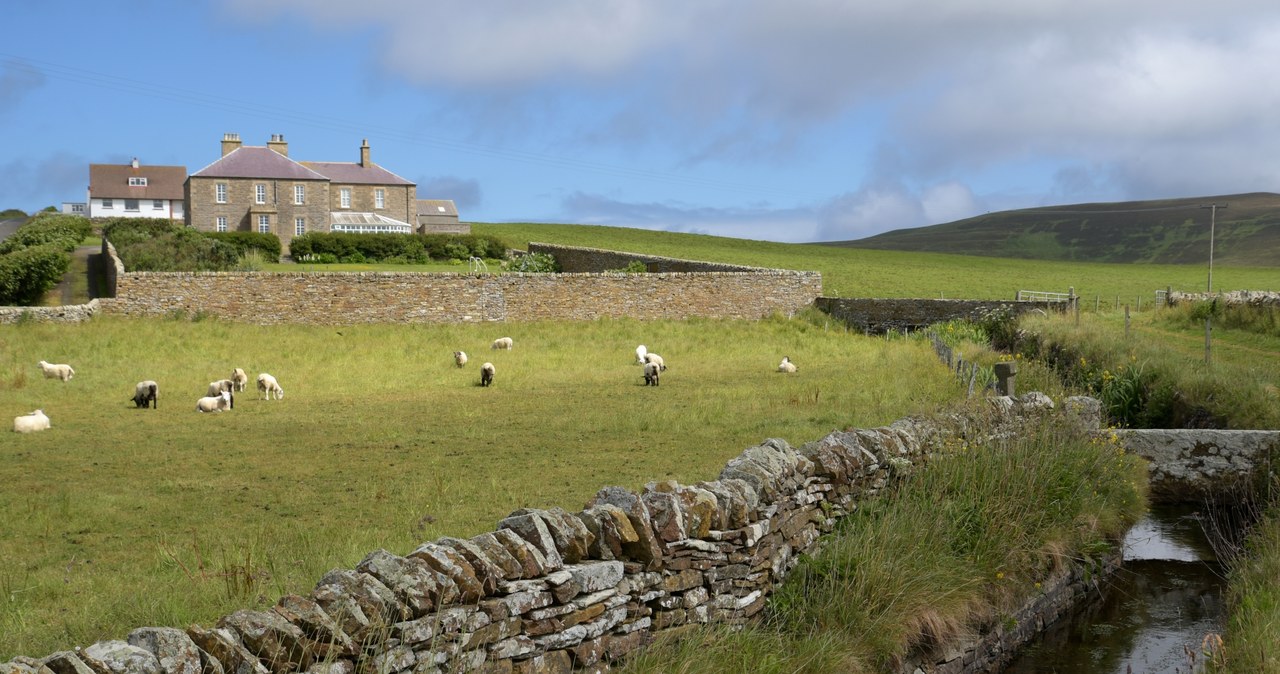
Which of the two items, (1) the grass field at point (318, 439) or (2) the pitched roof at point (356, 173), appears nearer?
(1) the grass field at point (318, 439)

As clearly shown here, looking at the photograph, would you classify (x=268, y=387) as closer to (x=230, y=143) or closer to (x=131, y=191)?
(x=230, y=143)

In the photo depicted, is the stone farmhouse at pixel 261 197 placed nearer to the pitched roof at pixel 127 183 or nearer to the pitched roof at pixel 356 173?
the pitched roof at pixel 356 173

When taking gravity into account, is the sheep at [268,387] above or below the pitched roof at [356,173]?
below

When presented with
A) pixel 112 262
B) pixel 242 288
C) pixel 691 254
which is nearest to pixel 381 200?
pixel 691 254

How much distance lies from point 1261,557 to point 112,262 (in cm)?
3700

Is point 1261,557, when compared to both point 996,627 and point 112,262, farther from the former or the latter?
point 112,262

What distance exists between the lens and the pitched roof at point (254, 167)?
68375 mm

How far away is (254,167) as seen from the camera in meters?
69.2

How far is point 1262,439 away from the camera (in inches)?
581

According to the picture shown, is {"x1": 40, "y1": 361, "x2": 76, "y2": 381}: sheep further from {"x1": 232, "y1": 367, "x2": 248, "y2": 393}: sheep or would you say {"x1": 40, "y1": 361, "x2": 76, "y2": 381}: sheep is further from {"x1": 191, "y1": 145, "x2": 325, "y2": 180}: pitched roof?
{"x1": 191, "y1": 145, "x2": 325, "y2": 180}: pitched roof

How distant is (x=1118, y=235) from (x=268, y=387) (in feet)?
542

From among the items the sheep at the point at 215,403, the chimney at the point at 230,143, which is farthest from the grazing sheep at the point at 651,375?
the chimney at the point at 230,143

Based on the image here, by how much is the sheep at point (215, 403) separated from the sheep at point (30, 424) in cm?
269

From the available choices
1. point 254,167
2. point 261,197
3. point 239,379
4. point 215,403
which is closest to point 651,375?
point 239,379
